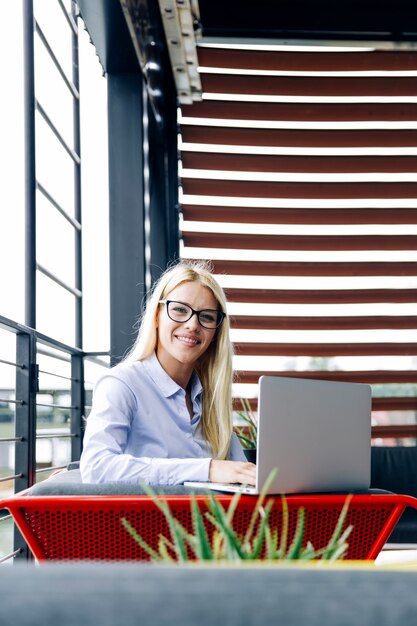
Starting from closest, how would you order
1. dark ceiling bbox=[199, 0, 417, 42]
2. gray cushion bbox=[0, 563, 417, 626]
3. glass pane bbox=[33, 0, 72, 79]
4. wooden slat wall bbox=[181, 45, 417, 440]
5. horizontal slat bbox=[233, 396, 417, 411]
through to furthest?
gray cushion bbox=[0, 563, 417, 626] → glass pane bbox=[33, 0, 72, 79] → dark ceiling bbox=[199, 0, 417, 42] → wooden slat wall bbox=[181, 45, 417, 440] → horizontal slat bbox=[233, 396, 417, 411]

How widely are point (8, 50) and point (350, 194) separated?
8.29ft

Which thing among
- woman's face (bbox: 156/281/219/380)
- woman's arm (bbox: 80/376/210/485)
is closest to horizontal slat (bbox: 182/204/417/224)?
woman's face (bbox: 156/281/219/380)

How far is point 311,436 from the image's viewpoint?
6.37 ft

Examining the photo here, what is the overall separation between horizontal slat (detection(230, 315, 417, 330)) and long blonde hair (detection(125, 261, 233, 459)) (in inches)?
105

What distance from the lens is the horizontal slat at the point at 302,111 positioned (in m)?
5.22

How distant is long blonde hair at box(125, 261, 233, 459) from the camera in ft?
8.96

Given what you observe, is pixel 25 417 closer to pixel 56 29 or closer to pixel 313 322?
pixel 56 29

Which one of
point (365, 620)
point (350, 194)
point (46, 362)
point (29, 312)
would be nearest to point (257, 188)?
point (350, 194)

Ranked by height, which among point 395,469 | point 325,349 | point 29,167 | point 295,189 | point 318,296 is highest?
point 295,189

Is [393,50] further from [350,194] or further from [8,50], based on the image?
[8,50]

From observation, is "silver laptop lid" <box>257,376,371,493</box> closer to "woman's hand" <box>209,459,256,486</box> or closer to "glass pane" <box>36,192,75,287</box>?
"woman's hand" <box>209,459,256,486</box>

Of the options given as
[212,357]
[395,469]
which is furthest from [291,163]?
[212,357]

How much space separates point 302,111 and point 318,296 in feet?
3.94

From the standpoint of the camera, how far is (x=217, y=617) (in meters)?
0.48
